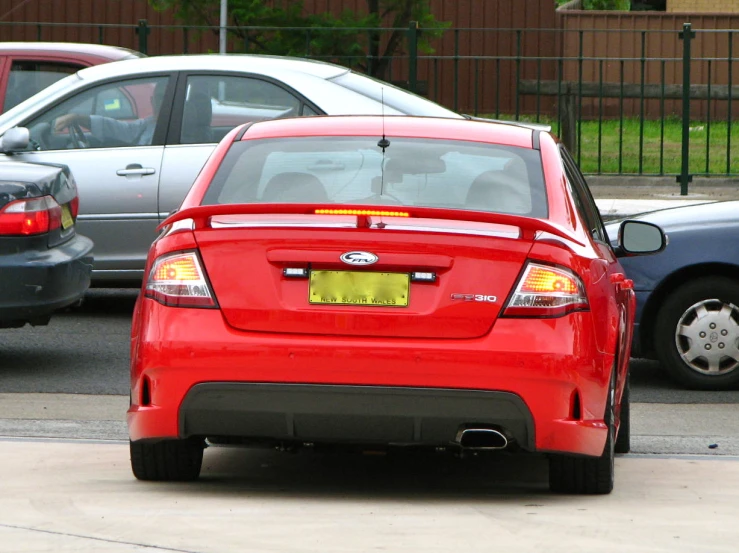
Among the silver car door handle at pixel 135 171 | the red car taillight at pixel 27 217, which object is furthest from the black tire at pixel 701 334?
the silver car door handle at pixel 135 171

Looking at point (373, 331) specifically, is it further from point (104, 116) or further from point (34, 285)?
point (104, 116)

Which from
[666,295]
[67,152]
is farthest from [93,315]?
[666,295]

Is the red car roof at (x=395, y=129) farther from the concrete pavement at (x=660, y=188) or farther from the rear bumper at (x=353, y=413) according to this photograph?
the concrete pavement at (x=660, y=188)

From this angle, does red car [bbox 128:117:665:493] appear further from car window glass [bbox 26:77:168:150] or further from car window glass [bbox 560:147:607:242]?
car window glass [bbox 26:77:168:150]

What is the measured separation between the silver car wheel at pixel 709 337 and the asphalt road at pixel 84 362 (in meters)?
0.16

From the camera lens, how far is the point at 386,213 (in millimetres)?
4766

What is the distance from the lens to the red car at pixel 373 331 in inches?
180

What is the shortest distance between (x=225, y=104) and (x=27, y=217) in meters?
2.19

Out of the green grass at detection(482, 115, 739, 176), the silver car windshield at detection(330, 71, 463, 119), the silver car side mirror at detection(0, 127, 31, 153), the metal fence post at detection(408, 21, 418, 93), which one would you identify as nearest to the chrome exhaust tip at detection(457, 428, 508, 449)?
the silver car side mirror at detection(0, 127, 31, 153)

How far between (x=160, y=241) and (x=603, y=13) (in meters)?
26.9

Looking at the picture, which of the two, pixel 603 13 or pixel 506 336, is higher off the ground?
pixel 603 13

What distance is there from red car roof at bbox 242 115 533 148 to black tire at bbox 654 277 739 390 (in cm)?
221

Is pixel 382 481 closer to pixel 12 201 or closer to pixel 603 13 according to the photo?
pixel 12 201

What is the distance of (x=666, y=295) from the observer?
Result: 7.68 meters
